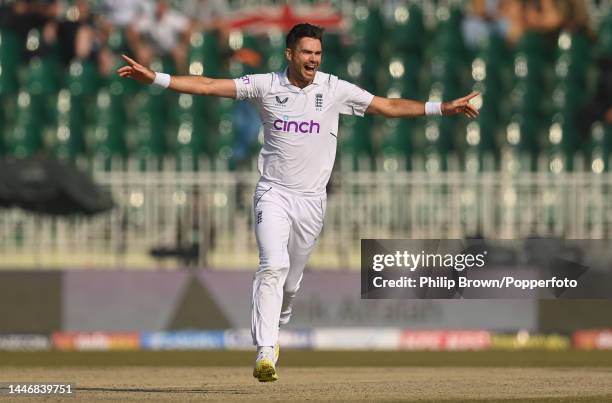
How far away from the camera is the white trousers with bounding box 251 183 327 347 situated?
8133 mm

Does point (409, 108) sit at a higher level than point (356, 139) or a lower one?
lower

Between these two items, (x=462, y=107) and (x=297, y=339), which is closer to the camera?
(x=462, y=107)

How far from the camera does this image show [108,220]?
15.4 metres

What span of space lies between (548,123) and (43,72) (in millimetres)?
6720

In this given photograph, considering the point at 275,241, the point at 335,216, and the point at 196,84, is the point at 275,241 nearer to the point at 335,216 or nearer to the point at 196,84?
the point at 196,84

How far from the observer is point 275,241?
818 cm

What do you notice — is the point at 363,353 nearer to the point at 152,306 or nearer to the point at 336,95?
the point at 152,306

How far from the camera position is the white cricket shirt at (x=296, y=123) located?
827 centimetres

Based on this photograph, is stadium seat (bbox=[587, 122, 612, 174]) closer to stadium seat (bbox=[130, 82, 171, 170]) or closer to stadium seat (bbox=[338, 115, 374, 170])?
stadium seat (bbox=[338, 115, 374, 170])

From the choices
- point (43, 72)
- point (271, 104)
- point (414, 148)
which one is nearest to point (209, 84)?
point (271, 104)

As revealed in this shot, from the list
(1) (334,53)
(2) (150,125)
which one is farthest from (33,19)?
(1) (334,53)

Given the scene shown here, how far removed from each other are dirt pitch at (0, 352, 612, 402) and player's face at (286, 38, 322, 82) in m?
1.86

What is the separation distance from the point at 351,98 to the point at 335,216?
6.94 m

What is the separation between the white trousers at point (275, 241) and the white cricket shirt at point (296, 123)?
0.28 feet
